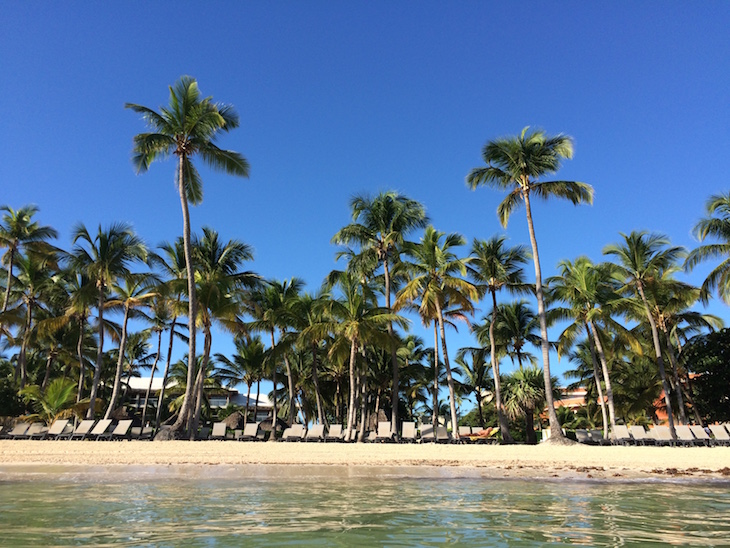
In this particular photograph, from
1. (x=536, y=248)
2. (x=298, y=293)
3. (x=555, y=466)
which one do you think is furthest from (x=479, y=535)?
(x=298, y=293)

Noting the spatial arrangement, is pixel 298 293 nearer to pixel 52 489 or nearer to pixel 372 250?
pixel 372 250

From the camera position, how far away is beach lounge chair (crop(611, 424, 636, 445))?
66.6ft

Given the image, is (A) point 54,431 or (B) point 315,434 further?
(B) point 315,434

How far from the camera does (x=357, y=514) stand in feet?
18.3

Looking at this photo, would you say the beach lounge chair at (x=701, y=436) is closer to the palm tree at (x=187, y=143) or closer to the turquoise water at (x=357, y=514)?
the turquoise water at (x=357, y=514)

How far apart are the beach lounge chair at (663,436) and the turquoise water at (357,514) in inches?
498

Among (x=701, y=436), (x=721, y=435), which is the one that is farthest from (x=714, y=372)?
(x=701, y=436)

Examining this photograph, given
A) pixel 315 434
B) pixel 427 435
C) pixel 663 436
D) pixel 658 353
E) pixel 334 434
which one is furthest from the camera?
pixel 658 353

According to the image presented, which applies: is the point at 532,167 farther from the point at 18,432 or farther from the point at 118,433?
the point at 18,432

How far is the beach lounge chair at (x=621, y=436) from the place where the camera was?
2030 centimetres

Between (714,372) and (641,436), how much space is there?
12.1 metres

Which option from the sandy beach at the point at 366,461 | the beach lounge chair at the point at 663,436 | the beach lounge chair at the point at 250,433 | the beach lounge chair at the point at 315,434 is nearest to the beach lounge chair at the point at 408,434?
the beach lounge chair at the point at 315,434

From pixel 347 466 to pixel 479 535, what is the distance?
23.8 feet

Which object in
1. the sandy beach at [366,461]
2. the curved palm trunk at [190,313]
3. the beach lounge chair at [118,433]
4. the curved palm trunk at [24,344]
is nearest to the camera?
the sandy beach at [366,461]
